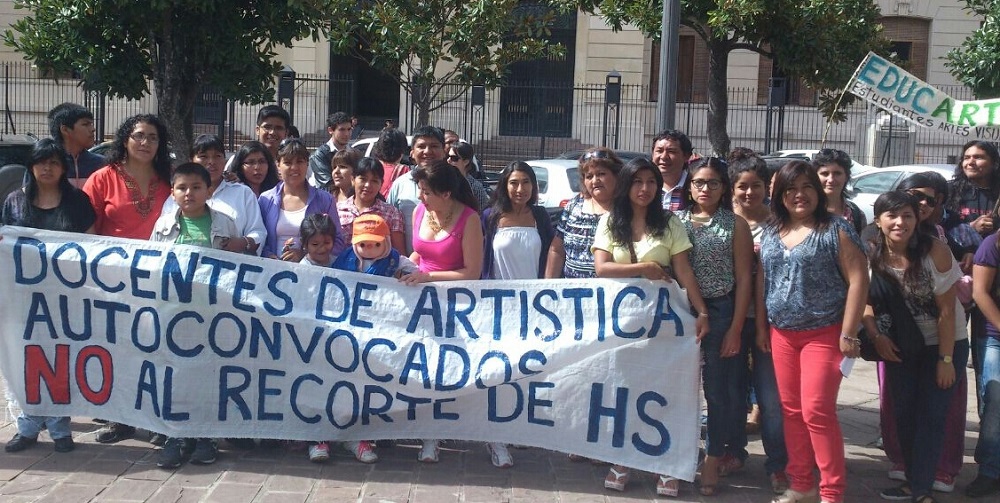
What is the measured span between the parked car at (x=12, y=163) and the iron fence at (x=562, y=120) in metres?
12.5

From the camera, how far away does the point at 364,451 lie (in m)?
5.91

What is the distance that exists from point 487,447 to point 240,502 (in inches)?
59.2

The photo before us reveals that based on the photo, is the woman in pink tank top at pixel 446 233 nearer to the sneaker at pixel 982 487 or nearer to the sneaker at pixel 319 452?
the sneaker at pixel 319 452

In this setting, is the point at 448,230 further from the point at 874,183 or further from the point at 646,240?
the point at 874,183

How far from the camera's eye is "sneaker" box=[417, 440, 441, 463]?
5934 millimetres

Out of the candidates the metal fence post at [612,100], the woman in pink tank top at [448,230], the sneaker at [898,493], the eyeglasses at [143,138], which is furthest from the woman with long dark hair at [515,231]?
the metal fence post at [612,100]

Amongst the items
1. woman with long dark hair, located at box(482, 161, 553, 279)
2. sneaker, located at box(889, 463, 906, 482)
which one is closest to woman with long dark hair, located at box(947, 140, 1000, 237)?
sneaker, located at box(889, 463, 906, 482)

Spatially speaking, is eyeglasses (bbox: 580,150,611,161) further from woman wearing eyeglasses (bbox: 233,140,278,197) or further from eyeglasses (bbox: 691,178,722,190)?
woman wearing eyeglasses (bbox: 233,140,278,197)

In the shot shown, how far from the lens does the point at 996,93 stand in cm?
1329

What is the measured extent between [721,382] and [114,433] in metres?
3.42

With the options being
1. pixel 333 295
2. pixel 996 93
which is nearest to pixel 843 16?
pixel 996 93

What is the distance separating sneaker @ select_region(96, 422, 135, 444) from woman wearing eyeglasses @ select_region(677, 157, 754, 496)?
3.26 m

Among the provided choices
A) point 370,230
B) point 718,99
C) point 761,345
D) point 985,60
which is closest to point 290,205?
point 370,230

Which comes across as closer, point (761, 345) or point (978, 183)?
point (761, 345)
